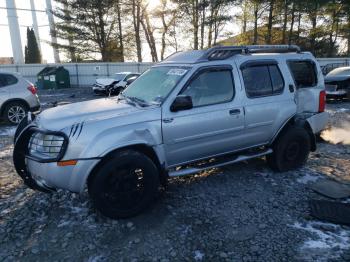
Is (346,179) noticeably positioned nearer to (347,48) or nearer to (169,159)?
(169,159)

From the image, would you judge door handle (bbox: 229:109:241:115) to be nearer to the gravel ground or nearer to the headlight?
the gravel ground

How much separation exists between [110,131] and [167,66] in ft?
5.29

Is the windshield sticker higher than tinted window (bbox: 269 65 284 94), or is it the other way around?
the windshield sticker

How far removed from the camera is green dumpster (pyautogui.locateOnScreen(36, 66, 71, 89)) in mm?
24172

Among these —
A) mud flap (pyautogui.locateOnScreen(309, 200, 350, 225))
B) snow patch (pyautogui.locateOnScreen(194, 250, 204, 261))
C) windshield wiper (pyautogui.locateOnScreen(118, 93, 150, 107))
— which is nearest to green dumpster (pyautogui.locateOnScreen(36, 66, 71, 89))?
windshield wiper (pyautogui.locateOnScreen(118, 93, 150, 107))

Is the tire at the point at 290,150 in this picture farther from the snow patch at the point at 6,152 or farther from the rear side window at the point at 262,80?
the snow patch at the point at 6,152

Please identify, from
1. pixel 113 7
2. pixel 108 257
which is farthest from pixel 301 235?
pixel 113 7

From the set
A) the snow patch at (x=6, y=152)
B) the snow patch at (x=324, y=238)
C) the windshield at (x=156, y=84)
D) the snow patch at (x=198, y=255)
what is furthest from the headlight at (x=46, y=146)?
the snow patch at (x=6, y=152)

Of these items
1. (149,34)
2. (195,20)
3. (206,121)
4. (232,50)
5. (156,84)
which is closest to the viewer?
(206,121)

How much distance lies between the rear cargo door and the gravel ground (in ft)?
3.65

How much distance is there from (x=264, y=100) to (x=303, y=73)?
1088mm

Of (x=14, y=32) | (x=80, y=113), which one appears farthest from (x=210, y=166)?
(x=14, y=32)

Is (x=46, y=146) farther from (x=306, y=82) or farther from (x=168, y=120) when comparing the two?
(x=306, y=82)

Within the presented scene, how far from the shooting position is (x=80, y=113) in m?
3.99
